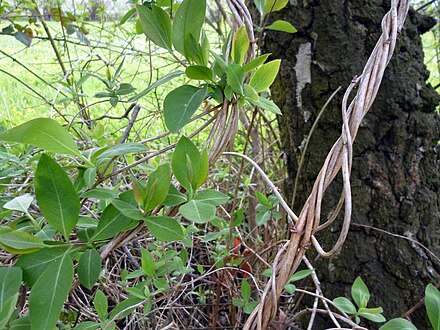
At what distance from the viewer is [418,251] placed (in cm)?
88

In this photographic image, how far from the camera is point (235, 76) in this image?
18.4 inches

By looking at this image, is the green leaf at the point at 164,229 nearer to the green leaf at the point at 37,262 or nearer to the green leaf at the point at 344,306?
the green leaf at the point at 37,262

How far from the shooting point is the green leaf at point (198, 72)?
0.47m

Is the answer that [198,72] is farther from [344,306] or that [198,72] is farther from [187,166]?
[344,306]

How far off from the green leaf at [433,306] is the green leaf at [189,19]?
405 millimetres

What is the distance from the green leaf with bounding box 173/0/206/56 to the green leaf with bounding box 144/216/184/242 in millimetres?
202

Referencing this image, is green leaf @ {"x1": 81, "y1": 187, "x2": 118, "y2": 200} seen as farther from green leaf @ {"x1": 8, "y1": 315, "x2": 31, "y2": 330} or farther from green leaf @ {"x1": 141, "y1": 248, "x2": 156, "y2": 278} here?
green leaf @ {"x1": 141, "y1": 248, "x2": 156, "y2": 278}

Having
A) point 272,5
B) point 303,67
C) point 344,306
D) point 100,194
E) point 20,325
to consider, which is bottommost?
point 344,306

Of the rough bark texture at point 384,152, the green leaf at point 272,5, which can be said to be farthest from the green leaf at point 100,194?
the rough bark texture at point 384,152

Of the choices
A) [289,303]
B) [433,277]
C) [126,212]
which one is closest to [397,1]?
[126,212]

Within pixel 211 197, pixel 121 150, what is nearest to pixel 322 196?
pixel 211 197

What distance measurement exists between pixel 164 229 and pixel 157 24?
239 millimetres

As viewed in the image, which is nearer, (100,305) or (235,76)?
(235,76)

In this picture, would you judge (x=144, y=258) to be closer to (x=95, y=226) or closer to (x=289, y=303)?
(x=95, y=226)
